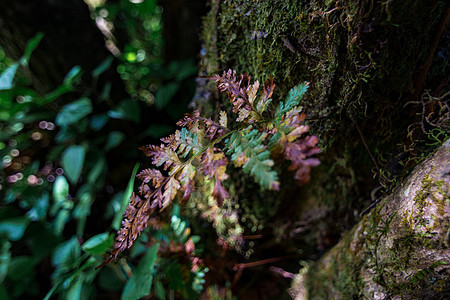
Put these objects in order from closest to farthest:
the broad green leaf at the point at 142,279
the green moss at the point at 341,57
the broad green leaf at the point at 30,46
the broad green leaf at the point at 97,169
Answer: the green moss at the point at 341,57, the broad green leaf at the point at 142,279, the broad green leaf at the point at 30,46, the broad green leaf at the point at 97,169

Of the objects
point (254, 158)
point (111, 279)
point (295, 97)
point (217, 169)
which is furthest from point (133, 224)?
point (111, 279)

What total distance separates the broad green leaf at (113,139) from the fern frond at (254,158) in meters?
1.27

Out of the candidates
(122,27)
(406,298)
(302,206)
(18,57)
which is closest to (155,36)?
(122,27)

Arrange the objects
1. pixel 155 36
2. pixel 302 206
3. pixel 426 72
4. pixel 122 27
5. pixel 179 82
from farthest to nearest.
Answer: pixel 155 36
pixel 122 27
pixel 179 82
pixel 302 206
pixel 426 72

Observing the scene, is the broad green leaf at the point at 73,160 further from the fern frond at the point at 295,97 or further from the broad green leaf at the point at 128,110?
the fern frond at the point at 295,97

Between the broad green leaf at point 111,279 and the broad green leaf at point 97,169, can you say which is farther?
the broad green leaf at point 97,169

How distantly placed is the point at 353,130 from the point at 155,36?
1853mm

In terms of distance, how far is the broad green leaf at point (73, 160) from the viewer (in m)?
1.55

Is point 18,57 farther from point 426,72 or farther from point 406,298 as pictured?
point 406,298

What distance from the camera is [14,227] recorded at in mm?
1593

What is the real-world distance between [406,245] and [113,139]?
1630mm

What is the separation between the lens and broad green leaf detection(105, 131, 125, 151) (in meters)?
1.74

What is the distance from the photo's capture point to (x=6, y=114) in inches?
62.4

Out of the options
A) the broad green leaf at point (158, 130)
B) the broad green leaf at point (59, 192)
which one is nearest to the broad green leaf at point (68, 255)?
the broad green leaf at point (59, 192)
